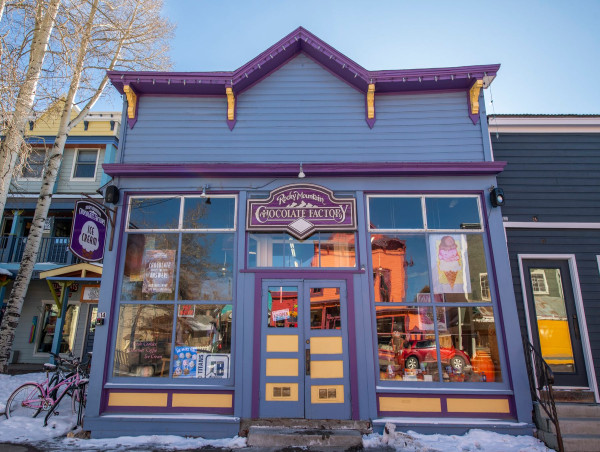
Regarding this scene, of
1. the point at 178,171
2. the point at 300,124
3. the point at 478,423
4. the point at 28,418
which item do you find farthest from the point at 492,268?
the point at 28,418

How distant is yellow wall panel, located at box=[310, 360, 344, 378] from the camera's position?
21.2 feet

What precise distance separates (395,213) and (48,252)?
1469 centimetres

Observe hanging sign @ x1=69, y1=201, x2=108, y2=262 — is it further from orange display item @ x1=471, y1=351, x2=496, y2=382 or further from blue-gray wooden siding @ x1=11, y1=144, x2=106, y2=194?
blue-gray wooden siding @ x1=11, y1=144, x2=106, y2=194

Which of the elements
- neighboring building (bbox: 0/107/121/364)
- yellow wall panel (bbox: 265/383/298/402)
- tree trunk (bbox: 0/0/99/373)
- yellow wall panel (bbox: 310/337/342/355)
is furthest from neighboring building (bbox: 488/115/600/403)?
neighboring building (bbox: 0/107/121/364)

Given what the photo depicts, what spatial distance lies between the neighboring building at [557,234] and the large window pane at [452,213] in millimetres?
985

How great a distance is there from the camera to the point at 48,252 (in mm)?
15234

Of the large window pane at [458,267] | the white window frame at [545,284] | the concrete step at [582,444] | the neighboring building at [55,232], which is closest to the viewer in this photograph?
the concrete step at [582,444]

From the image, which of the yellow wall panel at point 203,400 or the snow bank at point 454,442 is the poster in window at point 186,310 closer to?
the yellow wall panel at point 203,400

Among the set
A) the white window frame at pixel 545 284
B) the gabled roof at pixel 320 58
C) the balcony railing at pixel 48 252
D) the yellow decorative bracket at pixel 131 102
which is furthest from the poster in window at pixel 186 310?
the balcony railing at pixel 48 252

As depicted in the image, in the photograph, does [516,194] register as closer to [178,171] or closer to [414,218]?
[414,218]

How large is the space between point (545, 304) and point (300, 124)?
618 cm

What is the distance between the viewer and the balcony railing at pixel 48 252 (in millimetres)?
15211

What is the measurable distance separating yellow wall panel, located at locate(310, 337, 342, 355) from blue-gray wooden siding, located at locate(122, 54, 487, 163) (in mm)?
3475

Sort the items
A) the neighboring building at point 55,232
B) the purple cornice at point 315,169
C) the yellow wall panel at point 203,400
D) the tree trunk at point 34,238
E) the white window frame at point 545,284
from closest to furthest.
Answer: the yellow wall panel at point 203,400 → the purple cornice at point 315,169 → the white window frame at point 545,284 → the tree trunk at point 34,238 → the neighboring building at point 55,232
